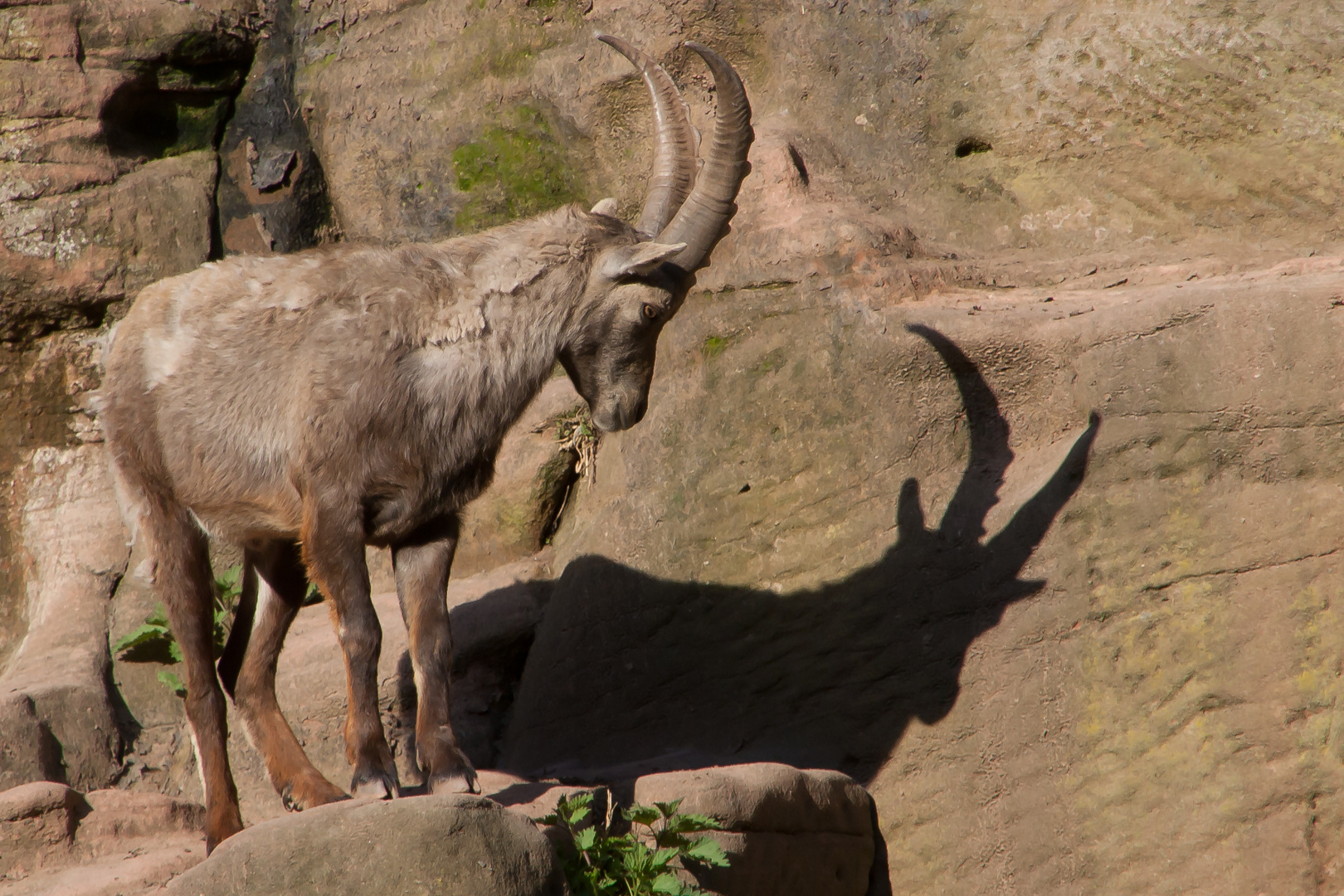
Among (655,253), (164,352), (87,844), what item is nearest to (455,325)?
(655,253)

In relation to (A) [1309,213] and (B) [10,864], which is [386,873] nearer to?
(B) [10,864]

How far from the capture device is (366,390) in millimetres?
4438

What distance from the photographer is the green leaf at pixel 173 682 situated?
22.0ft

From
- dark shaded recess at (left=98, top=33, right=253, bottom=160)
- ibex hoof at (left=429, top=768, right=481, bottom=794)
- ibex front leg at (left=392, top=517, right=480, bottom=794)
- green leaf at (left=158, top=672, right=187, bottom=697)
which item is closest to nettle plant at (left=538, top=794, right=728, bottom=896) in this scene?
ibex hoof at (left=429, top=768, right=481, bottom=794)

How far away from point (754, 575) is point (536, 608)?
1399 millimetres

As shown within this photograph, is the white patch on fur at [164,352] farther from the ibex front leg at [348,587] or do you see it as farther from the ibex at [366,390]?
the ibex front leg at [348,587]

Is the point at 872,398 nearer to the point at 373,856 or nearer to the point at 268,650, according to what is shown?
the point at 268,650

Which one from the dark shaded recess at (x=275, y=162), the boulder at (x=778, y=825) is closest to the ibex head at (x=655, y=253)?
the boulder at (x=778, y=825)

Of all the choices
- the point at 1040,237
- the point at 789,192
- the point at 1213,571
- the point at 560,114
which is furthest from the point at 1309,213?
the point at 560,114

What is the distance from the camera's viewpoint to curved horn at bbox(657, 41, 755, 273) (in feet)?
15.7

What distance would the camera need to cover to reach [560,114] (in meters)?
7.25

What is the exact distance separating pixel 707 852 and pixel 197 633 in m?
2.26

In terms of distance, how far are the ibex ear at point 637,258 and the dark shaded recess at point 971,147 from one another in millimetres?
Result: 2676

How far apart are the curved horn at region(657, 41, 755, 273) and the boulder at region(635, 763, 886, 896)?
2.08 meters
